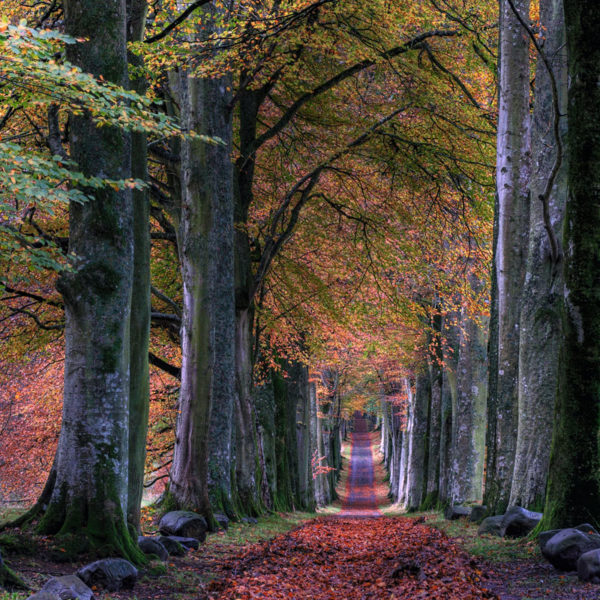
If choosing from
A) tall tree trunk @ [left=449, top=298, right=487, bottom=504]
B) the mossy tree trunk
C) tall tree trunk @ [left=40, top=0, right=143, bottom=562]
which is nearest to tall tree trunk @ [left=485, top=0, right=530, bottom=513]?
tall tree trunk @ [left=449, top=298, right=487, bottom=504]

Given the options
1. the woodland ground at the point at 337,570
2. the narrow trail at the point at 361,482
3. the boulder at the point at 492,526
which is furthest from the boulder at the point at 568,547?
the narrow trail at the point at 361,482

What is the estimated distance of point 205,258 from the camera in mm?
11922

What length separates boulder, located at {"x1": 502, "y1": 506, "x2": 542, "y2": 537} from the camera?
8953 mm

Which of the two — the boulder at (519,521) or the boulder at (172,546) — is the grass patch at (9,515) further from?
the boulder at (519,521)

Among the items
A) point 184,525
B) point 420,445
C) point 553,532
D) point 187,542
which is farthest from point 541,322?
point 420,445

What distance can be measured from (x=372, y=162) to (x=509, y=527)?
1039 cm

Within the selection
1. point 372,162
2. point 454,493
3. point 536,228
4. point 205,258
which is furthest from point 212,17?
point 454,493

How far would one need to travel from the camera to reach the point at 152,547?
8156mm

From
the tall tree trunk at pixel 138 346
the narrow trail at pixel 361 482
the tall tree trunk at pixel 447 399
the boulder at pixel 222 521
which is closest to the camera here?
the tall tree trunk at pixel 138 346

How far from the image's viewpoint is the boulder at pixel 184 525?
1023 centimetres

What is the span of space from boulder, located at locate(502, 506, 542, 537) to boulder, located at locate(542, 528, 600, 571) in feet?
7.82

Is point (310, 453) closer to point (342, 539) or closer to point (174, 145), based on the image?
point (342, 539)

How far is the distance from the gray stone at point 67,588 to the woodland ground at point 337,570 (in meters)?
0.22

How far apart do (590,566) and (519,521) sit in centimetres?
335
